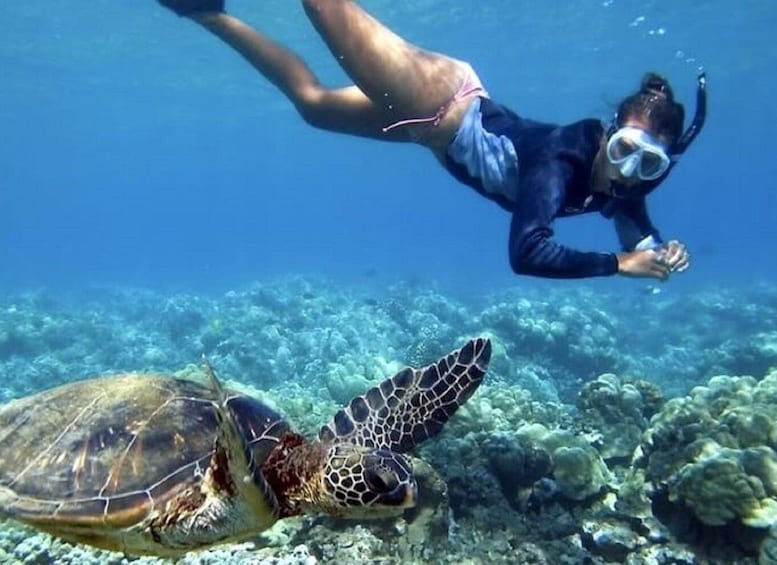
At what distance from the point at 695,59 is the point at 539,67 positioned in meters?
8.79

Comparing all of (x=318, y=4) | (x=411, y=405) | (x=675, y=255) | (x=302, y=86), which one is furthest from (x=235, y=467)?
(x=302, y=86)

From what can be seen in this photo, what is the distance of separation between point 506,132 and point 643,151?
4.41 feet

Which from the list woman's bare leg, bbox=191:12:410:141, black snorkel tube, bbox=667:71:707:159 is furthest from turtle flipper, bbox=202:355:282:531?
woman's bare leg, bbox=191:12:410:141

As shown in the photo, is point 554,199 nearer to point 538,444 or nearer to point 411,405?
point 411,405

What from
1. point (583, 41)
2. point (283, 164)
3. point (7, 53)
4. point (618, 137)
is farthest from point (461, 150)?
point (283, 164)

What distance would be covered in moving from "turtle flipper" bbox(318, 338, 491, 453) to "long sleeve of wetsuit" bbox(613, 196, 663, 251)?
2.18m

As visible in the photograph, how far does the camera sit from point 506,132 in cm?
553

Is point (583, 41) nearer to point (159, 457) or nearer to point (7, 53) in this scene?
point (7, 53)

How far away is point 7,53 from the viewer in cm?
3256

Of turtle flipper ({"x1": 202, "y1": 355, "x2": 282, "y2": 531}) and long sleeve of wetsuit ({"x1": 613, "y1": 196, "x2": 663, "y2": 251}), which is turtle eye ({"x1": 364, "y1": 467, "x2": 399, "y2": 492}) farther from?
long sleeve of wetsuit ({"x1": 613, "y1": 196, "x2": 663, "y2": 251})

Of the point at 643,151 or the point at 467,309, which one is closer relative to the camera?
the point at 643,151

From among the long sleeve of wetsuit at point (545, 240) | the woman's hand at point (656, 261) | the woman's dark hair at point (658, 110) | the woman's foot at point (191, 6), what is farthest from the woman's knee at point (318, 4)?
the woman's hand at point (656, 261)

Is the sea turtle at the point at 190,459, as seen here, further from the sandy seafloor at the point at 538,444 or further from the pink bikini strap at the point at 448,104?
the pink bikini strap at the point at 448,104

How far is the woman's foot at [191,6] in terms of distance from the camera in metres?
6.67
